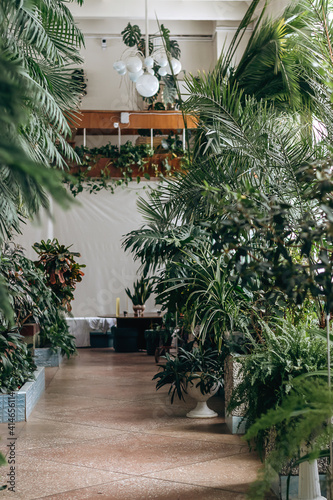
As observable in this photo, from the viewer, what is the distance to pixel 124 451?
395 cm

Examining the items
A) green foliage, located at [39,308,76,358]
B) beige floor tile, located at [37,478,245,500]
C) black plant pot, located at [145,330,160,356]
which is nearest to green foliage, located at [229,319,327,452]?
beige floor tile, located at [37,478,245,500]

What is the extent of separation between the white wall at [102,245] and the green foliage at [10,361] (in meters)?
6.15

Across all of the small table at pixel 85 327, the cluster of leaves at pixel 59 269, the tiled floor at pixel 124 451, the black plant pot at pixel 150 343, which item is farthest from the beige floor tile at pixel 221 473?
the small table at pixel 85 327

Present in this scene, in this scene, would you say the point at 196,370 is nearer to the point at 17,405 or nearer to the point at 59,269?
the point at 17,405

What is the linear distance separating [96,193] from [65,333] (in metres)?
3.60

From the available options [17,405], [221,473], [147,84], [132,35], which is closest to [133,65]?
[147,84]

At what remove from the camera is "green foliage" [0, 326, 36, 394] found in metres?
4.63

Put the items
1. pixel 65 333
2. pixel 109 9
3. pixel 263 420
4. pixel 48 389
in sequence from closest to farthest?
pixel 263 420, pixel 48 389, pixel 65 333, pixel 109 9

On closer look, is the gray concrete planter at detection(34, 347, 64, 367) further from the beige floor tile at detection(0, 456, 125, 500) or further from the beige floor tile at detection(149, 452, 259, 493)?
the beige floor tile at detection(149, 452, 259, 493)

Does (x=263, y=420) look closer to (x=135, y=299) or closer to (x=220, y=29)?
(x=135, y=299)

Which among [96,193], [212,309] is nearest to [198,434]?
[212,309]

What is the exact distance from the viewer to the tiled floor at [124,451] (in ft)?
10.5

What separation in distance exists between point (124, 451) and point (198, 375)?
1.08m

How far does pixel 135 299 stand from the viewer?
10305 mm
